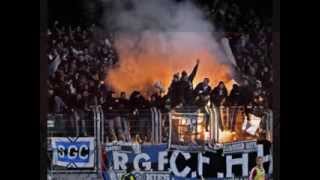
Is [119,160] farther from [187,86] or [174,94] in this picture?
[187,86]

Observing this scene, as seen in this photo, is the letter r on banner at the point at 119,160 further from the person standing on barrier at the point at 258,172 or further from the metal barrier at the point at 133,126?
the person standing on barrier at the point at 258,172

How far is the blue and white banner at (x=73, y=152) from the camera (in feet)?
19.2

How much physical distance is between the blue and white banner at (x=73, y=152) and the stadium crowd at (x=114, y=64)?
0.09m

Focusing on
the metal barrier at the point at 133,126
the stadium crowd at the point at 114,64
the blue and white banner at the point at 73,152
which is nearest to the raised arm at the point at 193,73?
the stadium crowd at the point at 114,64

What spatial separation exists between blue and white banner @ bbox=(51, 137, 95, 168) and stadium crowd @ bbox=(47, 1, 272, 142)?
94mm

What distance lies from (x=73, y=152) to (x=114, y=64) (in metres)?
0.75

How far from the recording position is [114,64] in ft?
19.1

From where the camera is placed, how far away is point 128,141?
5.84 m

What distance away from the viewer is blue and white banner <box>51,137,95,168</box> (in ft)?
19.2

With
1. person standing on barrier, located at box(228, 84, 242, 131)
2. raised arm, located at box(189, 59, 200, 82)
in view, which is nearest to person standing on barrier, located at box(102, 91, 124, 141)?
raised arm, located at box(189, 59, 200, 82)

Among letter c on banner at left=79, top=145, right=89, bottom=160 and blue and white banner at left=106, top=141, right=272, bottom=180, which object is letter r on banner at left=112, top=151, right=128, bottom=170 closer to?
blue and white banner at left=106, top=141, right=272, bottom=180

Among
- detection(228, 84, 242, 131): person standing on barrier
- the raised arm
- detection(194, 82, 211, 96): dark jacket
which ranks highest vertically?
the raised arm

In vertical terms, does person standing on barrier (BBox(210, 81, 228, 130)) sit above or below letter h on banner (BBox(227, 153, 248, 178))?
above
